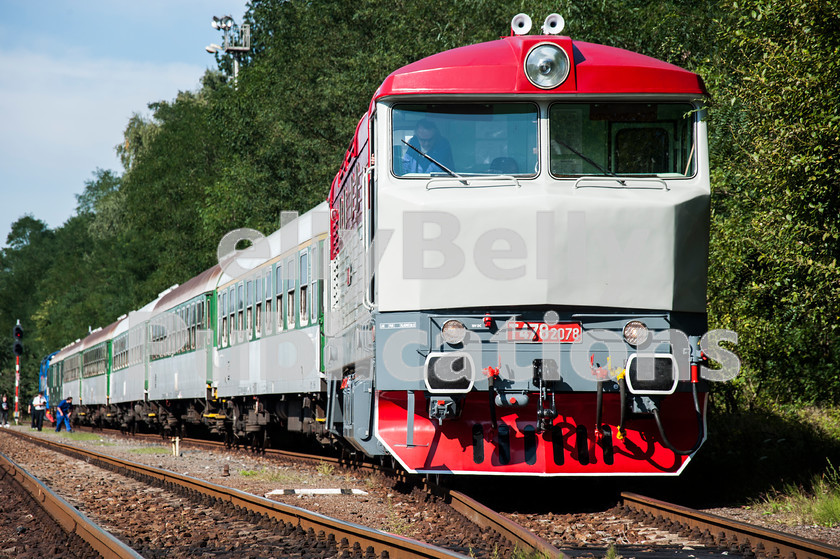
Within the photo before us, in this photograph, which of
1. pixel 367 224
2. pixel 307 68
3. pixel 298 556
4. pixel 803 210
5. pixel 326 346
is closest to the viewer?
pixel 298 556

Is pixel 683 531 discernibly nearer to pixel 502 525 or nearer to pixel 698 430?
pixel 698 430

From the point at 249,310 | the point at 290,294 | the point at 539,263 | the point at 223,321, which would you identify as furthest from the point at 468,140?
the point at 223,321

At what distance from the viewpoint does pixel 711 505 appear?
928cm

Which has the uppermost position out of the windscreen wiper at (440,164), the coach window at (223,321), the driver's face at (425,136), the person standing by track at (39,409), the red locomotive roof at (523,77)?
the red locomotive roof at (523,77)

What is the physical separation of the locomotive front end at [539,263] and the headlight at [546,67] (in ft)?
0.04

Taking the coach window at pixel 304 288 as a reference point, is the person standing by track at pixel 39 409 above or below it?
below

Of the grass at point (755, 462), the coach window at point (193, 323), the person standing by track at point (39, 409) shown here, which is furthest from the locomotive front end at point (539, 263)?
the person standing by track at point (39, 409)

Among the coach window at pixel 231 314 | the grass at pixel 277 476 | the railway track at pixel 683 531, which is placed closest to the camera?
the railway track at pixel 683 531

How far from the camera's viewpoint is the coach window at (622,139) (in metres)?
8.48

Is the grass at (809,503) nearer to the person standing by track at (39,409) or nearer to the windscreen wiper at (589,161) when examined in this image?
the windscreen wiper at (589,161)

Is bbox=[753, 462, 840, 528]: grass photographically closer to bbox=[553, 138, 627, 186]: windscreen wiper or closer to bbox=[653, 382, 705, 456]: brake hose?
bbox=[653, 382, 705, 456]: brake hose

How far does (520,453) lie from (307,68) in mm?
26456

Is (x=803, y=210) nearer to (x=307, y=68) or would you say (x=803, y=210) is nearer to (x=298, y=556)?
(x=298, y=556)

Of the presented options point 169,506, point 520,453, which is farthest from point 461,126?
point 169,506
